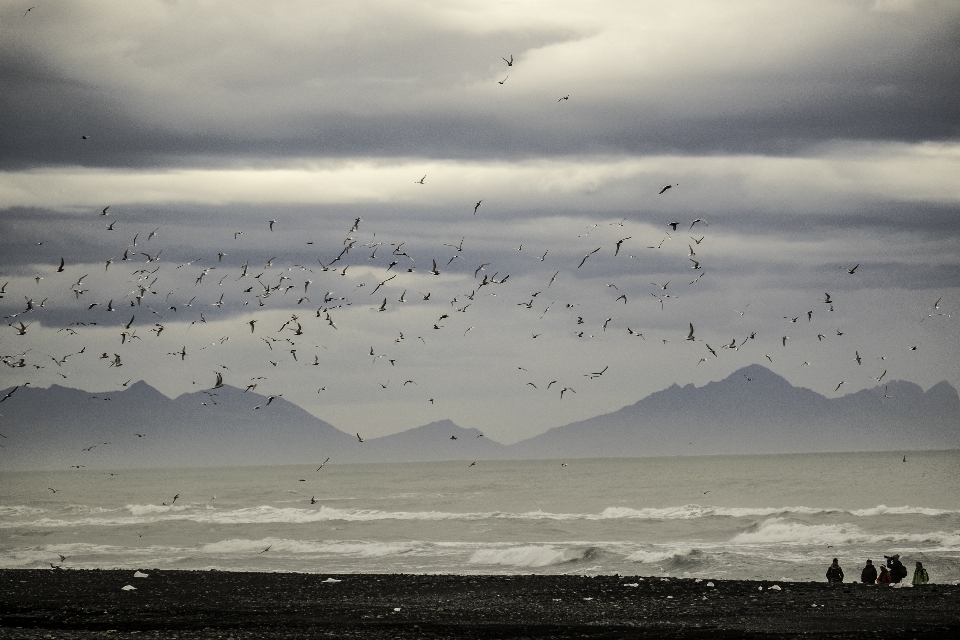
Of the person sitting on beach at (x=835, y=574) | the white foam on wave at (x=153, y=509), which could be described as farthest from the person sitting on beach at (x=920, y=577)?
the white foam on wave at (x=153, y=509)

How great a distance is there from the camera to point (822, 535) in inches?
2297

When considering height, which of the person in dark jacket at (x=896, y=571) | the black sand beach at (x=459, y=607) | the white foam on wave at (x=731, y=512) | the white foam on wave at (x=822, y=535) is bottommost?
the black sand beach at (x=459, y=607)

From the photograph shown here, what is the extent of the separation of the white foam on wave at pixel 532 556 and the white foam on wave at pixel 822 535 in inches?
497

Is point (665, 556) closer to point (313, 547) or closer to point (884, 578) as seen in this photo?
point (884, 578)

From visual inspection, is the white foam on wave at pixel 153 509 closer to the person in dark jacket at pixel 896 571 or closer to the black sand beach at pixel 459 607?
the black sand beach at pixel 459 607

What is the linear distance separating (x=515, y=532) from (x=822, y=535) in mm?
17570

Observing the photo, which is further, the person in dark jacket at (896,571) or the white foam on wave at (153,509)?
the white foam on wave at (153,509)

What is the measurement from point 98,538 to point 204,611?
35708 mm

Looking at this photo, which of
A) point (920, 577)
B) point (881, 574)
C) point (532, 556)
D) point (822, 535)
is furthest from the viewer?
point (822, 535)

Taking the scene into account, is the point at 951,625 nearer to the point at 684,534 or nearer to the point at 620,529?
the point at 684,534

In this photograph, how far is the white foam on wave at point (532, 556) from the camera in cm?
4550

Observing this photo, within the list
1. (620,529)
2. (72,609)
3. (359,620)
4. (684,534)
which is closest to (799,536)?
(684,534)

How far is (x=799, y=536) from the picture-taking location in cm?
5828

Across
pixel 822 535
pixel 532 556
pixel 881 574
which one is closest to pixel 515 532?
pixel 532 556
